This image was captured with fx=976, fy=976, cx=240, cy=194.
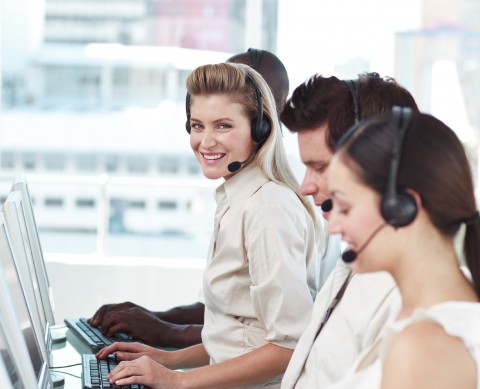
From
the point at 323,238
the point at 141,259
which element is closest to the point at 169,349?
the point at 323,238

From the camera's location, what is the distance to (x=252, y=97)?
2135 mm

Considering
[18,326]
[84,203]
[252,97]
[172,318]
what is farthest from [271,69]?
[84,203]

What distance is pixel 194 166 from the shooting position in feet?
51.6

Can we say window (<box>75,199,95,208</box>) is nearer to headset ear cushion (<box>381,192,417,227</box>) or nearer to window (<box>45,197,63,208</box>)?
window (<box>45,197,63,208</box>)

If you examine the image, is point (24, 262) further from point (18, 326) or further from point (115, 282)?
point (115, 282)

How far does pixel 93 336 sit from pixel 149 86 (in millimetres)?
11111

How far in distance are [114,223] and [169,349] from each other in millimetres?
12708

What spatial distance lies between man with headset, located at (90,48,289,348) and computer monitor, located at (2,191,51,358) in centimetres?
27

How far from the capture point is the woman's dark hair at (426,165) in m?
1.24

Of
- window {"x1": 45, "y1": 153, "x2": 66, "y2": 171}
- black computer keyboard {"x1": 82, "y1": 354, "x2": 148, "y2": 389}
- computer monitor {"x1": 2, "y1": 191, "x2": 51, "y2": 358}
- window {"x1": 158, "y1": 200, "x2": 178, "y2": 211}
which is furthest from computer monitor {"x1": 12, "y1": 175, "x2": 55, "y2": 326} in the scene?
window {"x1": 158, "y1": 200, "x2": 178, "y2": 211}

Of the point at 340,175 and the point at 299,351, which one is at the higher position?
the point at 340,175

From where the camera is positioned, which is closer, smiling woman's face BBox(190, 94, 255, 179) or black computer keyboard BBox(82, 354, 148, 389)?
black computer keyboard BBox(82, 354, 148, 389)

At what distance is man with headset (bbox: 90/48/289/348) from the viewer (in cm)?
244

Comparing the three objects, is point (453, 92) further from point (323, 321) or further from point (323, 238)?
point (323, 321)
